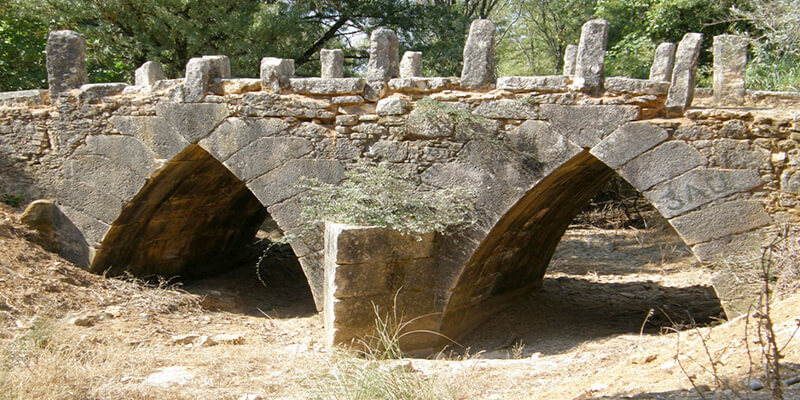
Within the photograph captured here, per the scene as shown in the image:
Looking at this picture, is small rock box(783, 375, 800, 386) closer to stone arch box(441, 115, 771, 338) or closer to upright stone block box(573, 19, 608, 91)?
stone arch box(441, 115, 771, 338)

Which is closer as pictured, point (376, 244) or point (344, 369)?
point (344, 369)

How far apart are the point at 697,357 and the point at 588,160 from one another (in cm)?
207

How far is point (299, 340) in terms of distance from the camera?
19.3ft

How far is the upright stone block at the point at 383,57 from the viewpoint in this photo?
215 inches

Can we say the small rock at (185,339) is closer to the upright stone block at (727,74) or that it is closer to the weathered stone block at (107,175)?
the weathered stone block at (107,175)

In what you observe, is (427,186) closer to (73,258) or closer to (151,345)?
(151,345)

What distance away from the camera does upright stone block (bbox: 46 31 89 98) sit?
6434 mm

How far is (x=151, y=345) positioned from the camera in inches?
213

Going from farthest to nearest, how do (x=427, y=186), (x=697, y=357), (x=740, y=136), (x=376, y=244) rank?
(x=427, y=186), (x=376, y=244), (x=740, y=136), (x=697, y=357)

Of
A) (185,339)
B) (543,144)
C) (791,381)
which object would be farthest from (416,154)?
(791,381)

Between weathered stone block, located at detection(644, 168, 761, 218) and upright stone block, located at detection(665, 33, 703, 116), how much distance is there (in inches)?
18.3

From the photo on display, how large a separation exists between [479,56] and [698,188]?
1821 mm

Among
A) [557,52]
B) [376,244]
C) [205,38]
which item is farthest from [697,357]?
[557,52]

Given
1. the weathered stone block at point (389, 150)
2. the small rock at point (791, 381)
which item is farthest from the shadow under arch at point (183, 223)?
the small rock at point (791, 381)
